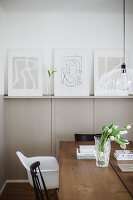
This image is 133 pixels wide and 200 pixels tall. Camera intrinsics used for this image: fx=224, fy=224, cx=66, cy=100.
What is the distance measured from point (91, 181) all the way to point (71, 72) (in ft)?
7.45

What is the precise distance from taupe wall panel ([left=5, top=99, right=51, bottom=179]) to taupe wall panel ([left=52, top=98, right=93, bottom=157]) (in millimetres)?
124

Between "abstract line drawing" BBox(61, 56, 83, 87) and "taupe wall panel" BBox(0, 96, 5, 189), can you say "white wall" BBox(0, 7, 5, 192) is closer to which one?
"taupe wall panel" BBox(0, 96, 5, 189)

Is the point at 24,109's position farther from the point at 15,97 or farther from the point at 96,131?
the point at 96,131

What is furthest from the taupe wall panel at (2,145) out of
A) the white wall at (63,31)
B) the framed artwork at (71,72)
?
the framed artwork at (71,72)

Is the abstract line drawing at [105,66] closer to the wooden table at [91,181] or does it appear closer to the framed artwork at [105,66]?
the framed artwork at [105,66]

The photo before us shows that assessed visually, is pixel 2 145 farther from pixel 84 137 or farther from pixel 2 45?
pixel 2 45

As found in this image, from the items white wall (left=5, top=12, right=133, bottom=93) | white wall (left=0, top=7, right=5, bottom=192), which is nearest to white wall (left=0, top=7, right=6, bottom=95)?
white wall (left=0, top=7, right=5, bottom=192)

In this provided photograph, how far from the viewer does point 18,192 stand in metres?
3.57

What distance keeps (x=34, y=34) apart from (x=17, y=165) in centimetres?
233

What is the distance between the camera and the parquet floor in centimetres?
339

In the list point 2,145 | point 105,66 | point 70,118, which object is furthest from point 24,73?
point 105,66

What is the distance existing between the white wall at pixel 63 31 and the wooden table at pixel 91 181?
1.89 meters

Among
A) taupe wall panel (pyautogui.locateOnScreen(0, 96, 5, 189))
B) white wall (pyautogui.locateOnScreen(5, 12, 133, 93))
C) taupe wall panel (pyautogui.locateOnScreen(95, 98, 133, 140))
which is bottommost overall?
taupe wall panel (pyautogui.locateOnScreen(0, 96, 5, 189))

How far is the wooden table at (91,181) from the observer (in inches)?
66.5
